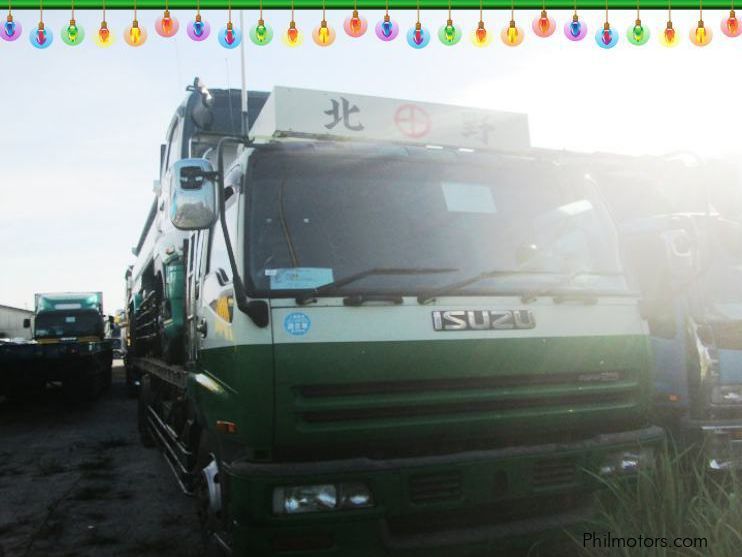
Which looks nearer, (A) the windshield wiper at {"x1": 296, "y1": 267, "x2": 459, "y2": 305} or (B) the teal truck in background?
(A) the windshield wiper at {"x1": 296, "y1": 267, "x2": 459, "y2": 305}

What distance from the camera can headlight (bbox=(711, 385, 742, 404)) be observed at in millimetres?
4695

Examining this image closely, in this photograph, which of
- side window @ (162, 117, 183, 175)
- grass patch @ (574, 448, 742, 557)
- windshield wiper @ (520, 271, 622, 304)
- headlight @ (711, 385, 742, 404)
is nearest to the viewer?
grass patch @ (574, 448, 742, 557)

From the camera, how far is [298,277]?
3.09m

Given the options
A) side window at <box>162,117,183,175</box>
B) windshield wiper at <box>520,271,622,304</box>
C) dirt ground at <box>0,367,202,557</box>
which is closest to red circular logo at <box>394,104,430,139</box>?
windshield wiper at <box>520,271,622,304</box>

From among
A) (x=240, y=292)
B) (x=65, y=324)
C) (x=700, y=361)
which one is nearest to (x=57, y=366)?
(x=65, y=324)

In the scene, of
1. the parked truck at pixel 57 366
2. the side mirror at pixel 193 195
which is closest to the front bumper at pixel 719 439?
the side mirror at pixel 193 195

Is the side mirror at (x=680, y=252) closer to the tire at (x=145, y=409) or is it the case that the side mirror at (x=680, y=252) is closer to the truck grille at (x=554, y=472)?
the truck grille at (x=554, y=472)

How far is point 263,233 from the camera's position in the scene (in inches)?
127

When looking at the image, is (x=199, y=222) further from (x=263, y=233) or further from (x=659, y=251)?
(x=659, y=251)

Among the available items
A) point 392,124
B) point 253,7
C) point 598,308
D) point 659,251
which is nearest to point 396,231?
point 392,124

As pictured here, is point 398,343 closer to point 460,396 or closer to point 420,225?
point 460,396

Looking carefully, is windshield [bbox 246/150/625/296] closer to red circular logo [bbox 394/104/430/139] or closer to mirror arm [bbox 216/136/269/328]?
mirror arm [bbox 216/136/269/328]

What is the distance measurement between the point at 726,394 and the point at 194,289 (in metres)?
3.63

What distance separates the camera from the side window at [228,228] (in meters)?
3.41
